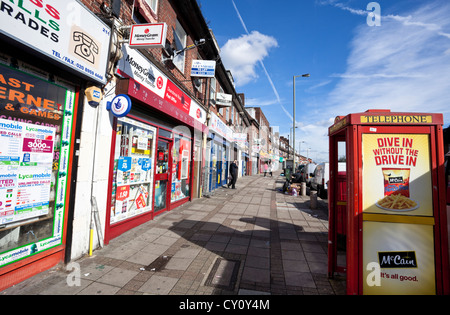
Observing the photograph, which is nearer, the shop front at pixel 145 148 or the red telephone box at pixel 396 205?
the red telephone box at pixel 396 205

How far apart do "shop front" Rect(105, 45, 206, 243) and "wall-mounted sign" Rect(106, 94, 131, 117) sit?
36 mm

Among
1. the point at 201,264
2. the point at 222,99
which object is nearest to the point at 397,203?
the point at 201,264

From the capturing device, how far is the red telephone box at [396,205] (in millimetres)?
2533

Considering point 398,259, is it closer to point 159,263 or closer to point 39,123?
point 159,263

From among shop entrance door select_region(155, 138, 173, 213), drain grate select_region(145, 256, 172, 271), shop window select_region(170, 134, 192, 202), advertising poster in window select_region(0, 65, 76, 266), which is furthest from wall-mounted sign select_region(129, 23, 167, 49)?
drain grate select_region(145, 256, 172, 271)

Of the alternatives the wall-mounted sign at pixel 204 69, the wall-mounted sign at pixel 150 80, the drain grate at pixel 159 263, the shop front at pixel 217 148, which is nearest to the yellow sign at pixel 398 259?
the drain grate at pixel 159 263

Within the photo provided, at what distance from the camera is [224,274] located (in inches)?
135

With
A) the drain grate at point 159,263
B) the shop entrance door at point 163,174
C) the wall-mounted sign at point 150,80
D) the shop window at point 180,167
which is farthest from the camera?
the shop window at point 180,167

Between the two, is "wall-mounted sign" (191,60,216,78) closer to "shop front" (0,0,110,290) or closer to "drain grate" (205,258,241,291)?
"shop front" (0,0,110,290)

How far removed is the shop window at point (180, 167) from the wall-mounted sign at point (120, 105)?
3.48 metres

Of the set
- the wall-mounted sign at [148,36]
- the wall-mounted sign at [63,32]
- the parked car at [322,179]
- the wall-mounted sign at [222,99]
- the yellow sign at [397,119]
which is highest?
the wall-mounted sign at [222,99]

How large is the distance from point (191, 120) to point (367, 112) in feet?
21.8

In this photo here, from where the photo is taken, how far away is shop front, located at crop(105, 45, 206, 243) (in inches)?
188

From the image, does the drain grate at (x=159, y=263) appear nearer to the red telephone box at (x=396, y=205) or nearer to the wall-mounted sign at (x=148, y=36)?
the red telephone box at (x=396, y=205)
